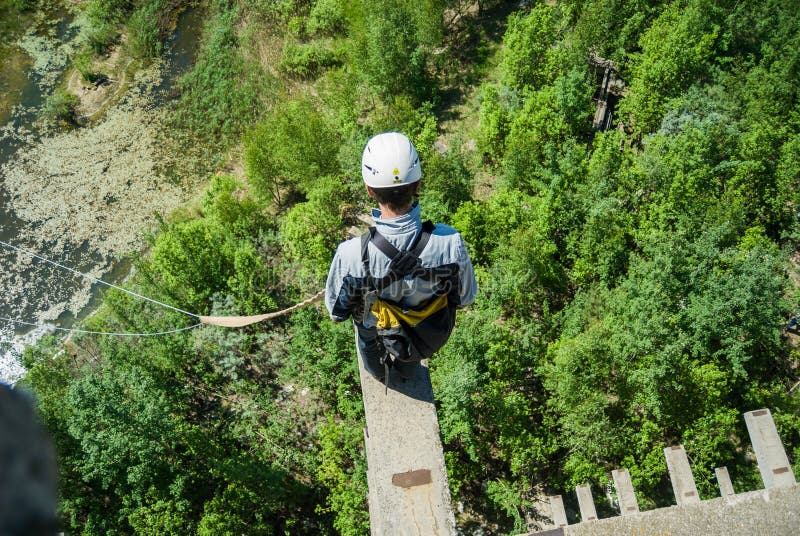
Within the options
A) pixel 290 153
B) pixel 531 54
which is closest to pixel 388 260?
pixel 290 153

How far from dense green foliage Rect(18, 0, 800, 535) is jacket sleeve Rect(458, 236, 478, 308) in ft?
17.1

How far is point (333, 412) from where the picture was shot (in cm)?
1276

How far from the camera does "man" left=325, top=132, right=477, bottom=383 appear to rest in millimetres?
5031

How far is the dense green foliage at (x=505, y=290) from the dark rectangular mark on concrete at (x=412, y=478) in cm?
474

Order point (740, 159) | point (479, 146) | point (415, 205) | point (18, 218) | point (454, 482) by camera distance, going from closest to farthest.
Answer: point (415, 205), point (454, 482), point (740, 159), point (479, 146), point (18, 218)

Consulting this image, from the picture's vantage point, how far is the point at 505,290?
12.5 metres

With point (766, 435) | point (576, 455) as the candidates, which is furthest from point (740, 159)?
point (766, 435)

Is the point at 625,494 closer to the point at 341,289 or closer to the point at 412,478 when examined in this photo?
the point at 412,478

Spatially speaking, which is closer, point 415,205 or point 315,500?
point 415,205

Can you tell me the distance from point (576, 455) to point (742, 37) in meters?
13.9

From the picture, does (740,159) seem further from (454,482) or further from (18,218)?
(18,218)

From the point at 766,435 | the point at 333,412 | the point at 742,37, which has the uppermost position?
the point at 742,37

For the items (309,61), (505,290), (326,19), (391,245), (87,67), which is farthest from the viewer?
(326,19)

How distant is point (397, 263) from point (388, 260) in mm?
90
